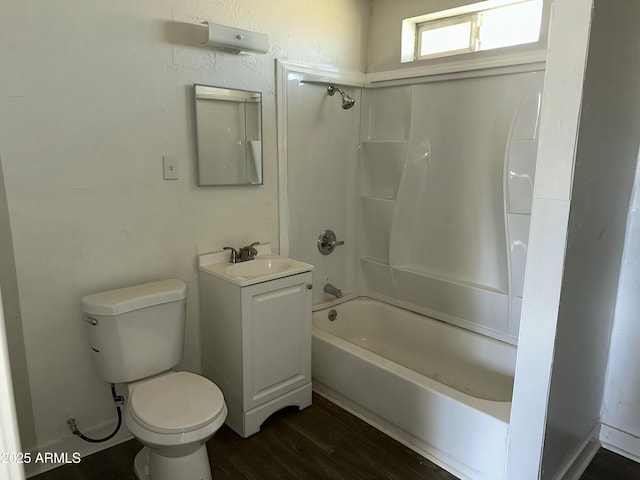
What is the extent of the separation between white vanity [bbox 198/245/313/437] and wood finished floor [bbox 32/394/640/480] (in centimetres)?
12

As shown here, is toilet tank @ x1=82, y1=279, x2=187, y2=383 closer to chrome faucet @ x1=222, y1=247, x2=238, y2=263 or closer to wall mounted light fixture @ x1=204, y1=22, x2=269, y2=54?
chrome faucet @ x1=222, y1=247, x2=238, y2=263

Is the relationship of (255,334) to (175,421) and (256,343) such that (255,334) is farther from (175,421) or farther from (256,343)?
(175,421)

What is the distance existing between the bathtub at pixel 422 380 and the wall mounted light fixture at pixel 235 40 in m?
1.57

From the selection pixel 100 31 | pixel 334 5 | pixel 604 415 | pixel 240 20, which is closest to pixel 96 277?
pixel 100 31

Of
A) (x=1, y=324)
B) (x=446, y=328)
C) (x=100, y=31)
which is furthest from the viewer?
(x=446, y=328)

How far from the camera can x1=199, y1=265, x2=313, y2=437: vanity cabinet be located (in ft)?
6.87

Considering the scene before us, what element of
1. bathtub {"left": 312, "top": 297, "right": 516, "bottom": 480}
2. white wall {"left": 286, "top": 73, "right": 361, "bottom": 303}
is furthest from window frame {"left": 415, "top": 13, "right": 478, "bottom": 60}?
bathtub {"left": 312, "top": 297, "right": 516, "bottom": 480}

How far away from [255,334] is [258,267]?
0.42 meters

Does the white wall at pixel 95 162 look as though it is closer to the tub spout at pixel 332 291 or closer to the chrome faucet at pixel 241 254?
the chrome faucet at pixel 241 254

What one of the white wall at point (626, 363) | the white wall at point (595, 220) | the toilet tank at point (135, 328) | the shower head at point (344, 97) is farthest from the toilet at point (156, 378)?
the white wall at point (626, 363)

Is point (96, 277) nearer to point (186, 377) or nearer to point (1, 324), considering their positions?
point (186, 377)

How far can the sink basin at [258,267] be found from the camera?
90.2 inches

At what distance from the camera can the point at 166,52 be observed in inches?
79.9

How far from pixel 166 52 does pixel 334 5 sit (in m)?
1.16
